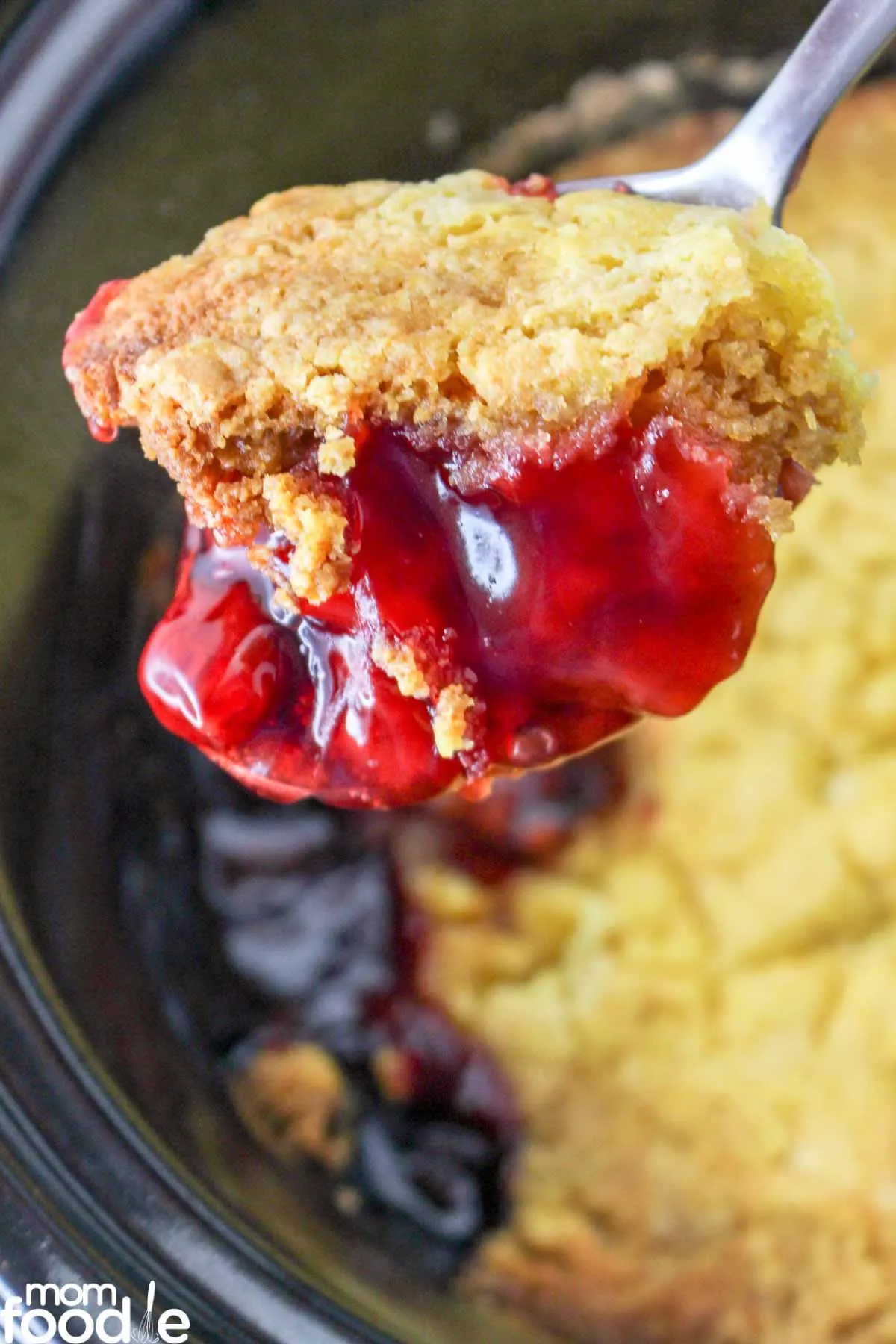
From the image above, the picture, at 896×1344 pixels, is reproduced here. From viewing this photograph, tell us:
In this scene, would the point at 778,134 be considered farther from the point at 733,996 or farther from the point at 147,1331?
the point at 147,1331

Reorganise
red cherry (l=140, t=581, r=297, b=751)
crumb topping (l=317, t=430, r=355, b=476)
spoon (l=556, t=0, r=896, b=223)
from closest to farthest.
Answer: crumb topping (l=317, t=430, r=355, b=476) < red cherry (l=140, t=581, r=297, b=751) < spoon (l=556, t=0, r=896, b=223)

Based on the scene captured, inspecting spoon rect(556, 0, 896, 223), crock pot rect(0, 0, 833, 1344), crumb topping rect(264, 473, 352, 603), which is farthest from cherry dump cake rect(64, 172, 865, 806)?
crock pot rect(0, 0, 833, 1344)

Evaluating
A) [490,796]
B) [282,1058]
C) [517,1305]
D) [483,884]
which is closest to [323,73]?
[490,796]

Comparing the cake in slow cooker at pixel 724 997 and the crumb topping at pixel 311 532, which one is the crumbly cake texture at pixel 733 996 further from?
the crumb topping at pixel 311 532

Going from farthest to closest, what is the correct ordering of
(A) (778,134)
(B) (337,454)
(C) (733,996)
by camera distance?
(C) (733,996) → (A) (778,134) → (B) (337,454)

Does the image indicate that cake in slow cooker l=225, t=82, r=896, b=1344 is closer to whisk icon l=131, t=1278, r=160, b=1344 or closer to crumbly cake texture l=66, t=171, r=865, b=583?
whisk icon l=131, t=1278, r=160, b=1344

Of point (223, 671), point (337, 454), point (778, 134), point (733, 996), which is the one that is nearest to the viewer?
point (337, 454)

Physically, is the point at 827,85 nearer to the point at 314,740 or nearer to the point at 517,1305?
the point at 314,740

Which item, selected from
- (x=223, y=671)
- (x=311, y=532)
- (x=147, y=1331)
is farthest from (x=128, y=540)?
(x=147, y=1331)
